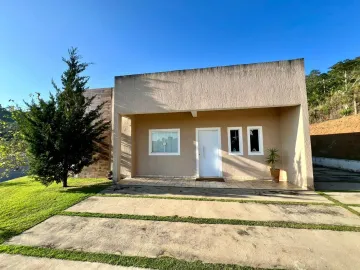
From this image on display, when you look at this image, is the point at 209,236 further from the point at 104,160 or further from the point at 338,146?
the point at 338,146

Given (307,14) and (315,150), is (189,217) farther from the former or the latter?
(315,150)

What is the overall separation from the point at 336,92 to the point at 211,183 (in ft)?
65.4

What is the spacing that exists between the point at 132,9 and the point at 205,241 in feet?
32.9

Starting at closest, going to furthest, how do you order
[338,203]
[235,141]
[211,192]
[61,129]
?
[338,203] → [211,192] → [61,129] → [235,141]

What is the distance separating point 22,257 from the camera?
9.45ft

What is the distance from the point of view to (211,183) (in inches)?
301

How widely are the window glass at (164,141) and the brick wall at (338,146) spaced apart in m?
10.8

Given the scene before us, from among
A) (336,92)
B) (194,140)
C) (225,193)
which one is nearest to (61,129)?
(194,140)

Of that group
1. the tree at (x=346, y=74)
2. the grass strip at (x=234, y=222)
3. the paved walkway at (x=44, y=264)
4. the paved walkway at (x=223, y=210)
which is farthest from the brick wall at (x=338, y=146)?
the paved walkway at (x=44, y=264)

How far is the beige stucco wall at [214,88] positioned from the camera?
6785 mm

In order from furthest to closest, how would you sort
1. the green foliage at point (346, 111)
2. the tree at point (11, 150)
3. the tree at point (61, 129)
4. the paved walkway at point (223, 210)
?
the green foliage at point (346, 111), the tree at point (11, 150), the tree at point (61, 129), the paved walkway at point (223, 210)

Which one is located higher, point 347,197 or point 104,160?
point 104,160

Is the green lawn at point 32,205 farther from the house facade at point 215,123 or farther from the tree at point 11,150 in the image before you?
the tree at point 11,150

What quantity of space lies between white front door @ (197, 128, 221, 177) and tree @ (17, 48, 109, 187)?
520cm
